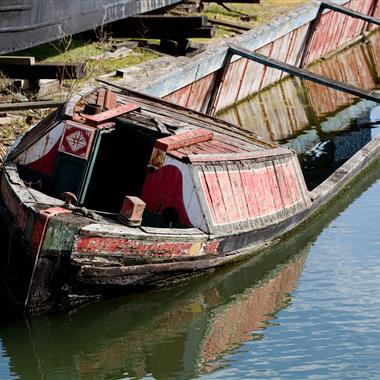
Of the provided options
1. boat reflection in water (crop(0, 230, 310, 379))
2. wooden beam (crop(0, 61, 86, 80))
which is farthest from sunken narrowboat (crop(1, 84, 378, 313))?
wooden beam (crop(0, 61, 86, 80))

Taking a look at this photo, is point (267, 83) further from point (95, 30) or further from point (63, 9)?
point (63, 9)

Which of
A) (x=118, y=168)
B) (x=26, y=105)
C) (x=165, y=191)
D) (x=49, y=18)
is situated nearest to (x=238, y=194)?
(x=165, y=191)

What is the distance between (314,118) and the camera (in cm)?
2086

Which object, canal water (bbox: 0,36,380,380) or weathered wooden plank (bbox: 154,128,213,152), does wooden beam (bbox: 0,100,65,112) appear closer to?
weathered wooden plank (bbox: 154,128,213,152)

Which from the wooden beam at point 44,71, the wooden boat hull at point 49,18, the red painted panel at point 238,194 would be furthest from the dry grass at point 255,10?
the red painted panel at point 238,194

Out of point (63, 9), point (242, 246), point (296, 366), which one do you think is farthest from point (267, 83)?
point (296, 366)

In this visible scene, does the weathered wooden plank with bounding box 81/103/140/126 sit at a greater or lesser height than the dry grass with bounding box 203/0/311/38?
lesser

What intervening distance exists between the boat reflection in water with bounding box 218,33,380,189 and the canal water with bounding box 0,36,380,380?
2865mm

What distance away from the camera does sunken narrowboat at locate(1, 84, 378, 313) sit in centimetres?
1139

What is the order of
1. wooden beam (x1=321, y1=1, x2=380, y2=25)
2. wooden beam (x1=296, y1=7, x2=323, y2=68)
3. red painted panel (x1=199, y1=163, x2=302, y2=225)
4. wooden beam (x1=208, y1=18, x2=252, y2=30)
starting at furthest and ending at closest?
wooden beam (x1=296, y1=7, x2=323, y2=68)
wooden beam (x1=321, y1=1, x2=380, y2=25)
wooden beam (x1=208, y1=18, x2=252, y2=30)
red painted panel (x1=199, y1=163, x2=302, y2=225)

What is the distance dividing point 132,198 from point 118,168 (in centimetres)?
209

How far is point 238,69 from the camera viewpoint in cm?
2073

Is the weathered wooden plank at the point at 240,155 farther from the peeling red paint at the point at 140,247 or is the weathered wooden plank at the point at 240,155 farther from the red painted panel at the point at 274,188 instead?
the peeling red paint at the point at 140,247

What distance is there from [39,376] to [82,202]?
2.55 meters
